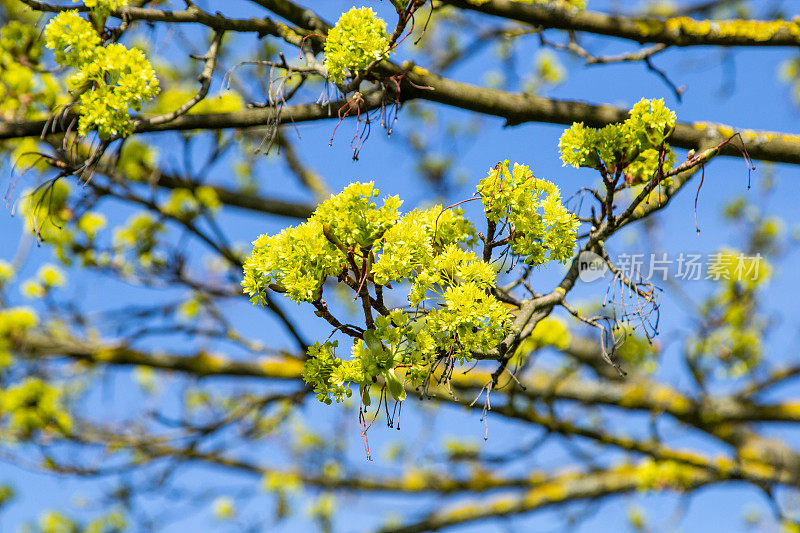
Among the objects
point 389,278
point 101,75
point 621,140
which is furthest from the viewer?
point 101,75

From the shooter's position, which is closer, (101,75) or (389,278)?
A: (389,278)

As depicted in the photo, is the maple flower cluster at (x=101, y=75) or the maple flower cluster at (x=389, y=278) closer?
the maple flower cluster at (x=389, y=278)

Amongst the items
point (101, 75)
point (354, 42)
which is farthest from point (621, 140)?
point (101, 75)

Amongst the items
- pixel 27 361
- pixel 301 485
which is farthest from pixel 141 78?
pixel 301 485

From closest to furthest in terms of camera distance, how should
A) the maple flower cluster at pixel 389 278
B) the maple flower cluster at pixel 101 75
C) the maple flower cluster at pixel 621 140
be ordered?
the maple flower cluster at pixel 389 278
the maple flower cluster at pixel 621 140
the maple flower cluster at pixel 101 75

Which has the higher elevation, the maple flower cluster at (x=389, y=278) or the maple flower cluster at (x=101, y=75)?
the maple flower cluster at (x=101, y=75)

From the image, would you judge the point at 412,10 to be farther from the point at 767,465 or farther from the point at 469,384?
the point at 767,465

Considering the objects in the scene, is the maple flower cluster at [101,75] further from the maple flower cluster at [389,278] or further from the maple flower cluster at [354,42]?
the maple flower cluster at [389,278]

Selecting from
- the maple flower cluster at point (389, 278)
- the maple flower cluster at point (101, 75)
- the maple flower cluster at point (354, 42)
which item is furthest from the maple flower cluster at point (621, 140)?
the maple flower cluster at point (101, 75)

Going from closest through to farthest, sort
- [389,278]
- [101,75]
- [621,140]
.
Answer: [389,278], [621,140], [101,75]

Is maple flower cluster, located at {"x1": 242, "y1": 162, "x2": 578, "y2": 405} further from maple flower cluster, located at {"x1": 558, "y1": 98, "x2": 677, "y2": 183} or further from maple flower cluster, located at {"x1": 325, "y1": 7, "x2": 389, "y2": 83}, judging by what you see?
maple flower cluster, located at {"x1": 325, "y1": 7, "x2": 389, "y2": 83}

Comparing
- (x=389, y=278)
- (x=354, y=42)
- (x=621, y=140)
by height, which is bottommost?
(x=389, y=278)

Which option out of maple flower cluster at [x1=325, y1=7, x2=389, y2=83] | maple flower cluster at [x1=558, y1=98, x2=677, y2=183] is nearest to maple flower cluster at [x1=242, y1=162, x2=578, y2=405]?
maple flower cluster at [x1=558, y1=98, x2=677, y2=183]

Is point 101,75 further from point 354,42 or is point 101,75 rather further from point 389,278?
point 389,278
